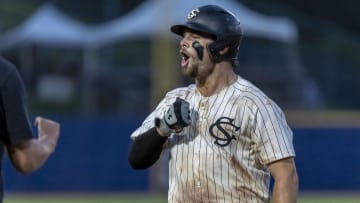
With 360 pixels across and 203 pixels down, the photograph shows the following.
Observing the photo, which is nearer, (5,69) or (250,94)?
(5,69)

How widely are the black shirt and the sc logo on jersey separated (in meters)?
1.14

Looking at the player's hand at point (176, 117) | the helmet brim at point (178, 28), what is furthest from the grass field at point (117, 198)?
the player's hand at point (176, 117)

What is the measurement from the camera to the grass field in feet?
54.0

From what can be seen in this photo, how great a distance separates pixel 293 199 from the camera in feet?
17.9

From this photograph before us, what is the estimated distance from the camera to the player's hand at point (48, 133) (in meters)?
5.05

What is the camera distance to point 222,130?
18.4 ft

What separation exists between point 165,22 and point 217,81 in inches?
558

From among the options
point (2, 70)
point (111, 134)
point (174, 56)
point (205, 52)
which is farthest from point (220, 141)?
point (174, 56)

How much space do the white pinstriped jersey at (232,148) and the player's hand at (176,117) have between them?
0.21 meters

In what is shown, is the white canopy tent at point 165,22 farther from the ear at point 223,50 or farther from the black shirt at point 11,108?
the black shirt at point 11,108

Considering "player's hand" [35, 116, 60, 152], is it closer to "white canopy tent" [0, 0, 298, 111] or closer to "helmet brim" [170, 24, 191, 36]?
"helmet brim" [170, 24, 191, 36]

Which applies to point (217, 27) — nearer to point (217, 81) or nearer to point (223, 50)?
point (223, 50)

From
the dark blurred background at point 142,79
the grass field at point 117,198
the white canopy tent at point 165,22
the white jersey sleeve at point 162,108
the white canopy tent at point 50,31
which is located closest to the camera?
the white jersey sleeve at point 162,108

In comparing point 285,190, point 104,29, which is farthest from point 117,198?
point 285,190
